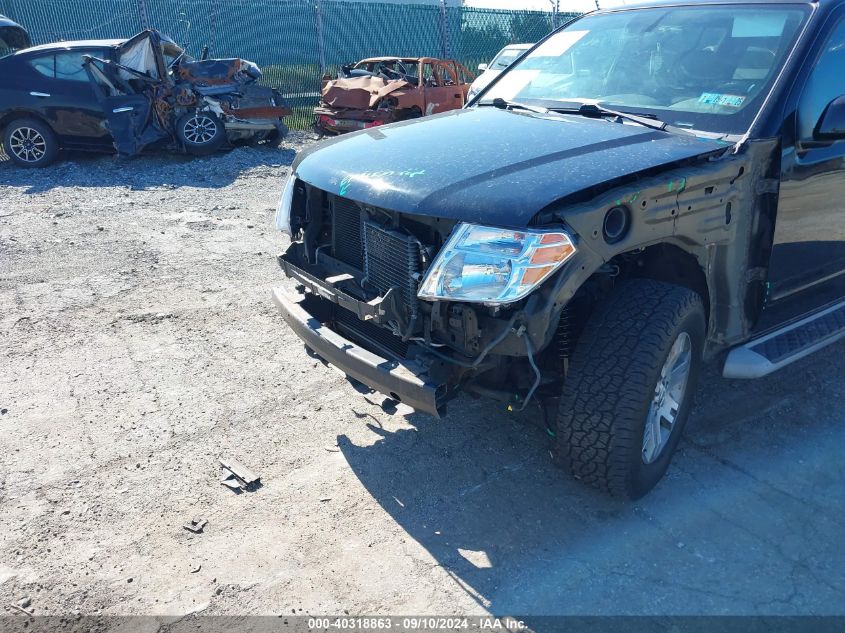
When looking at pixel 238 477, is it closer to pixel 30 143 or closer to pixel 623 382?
pixel 623 382

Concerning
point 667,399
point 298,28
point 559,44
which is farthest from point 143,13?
point 667,399

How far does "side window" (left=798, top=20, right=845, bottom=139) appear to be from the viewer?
137 inches

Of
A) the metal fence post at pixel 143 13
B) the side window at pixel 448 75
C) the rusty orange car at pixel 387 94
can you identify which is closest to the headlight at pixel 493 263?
the rusty orange car at pixel 387 94

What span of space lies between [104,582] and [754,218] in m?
3.19

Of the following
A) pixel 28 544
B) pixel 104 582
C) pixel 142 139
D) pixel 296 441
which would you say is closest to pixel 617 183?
pixel 296 441

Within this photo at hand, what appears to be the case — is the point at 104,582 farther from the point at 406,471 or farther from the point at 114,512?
the point at 406,471

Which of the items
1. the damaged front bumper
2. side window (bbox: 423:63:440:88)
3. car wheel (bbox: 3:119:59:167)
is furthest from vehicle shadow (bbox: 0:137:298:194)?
the damaged front bumper

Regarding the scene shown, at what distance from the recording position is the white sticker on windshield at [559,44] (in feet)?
14.8

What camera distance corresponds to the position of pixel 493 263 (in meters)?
2.61

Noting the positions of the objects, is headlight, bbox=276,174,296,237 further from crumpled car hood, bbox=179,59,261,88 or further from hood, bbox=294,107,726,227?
crumpled car hood, bbox=179,59,261,88

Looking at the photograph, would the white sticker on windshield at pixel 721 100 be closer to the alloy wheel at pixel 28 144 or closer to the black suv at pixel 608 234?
the black suv at pixel 608 234

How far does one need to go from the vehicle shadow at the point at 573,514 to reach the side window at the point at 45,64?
9.09 meters

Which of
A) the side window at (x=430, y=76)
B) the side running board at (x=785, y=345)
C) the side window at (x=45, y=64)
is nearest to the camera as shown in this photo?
the side running board at (x=785, y=345)

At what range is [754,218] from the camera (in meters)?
3.38
